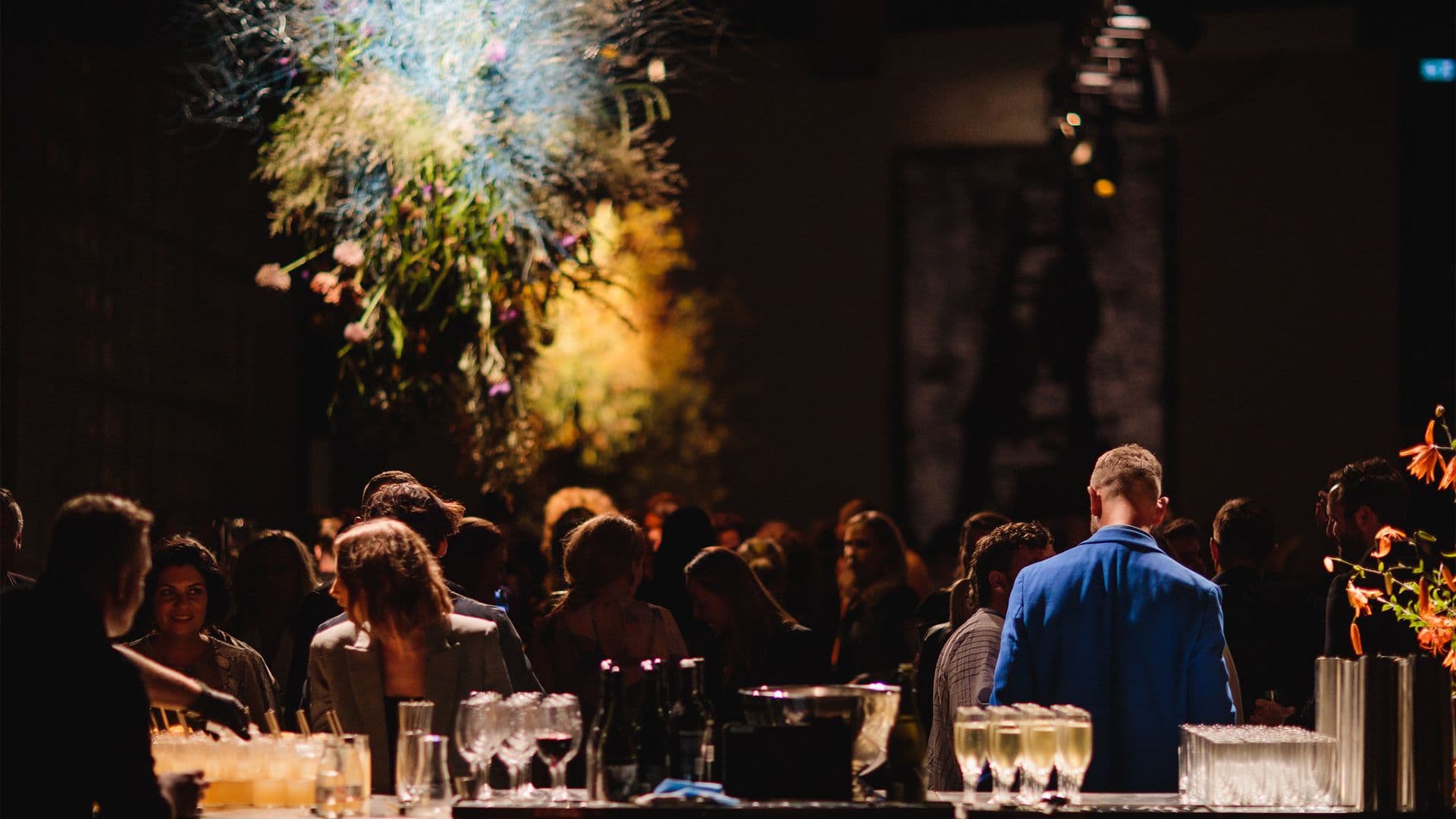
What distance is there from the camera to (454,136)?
13.8 ft

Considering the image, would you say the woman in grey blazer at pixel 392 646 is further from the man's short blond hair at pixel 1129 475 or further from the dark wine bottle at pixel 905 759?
the man's short blond hair at pixel 1129 475

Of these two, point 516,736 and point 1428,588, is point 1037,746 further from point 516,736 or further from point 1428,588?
point 516,736

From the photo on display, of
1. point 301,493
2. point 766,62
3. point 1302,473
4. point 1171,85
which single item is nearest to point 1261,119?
point 1171,85

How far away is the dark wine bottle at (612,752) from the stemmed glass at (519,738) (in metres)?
0.10

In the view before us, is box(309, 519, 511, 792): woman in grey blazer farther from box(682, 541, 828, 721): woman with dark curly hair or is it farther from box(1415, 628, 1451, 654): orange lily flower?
box(1415, 628, 1451, 654): orange lily flower

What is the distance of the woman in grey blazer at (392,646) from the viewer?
2.89 meters

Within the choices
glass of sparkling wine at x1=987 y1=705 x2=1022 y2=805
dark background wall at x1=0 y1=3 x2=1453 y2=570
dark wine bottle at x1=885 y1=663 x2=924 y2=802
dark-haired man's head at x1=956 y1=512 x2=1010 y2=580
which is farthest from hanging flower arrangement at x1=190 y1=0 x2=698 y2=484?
dark background wall at x1=0 y1=3 x2=1453 y2=570

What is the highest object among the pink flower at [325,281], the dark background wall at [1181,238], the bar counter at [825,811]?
the dark background wall at [1181,238]

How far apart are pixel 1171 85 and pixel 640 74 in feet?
23.1

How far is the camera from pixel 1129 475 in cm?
311

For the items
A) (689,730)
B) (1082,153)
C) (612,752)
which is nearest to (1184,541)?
(689,730)

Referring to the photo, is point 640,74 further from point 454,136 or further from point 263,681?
point 263,681

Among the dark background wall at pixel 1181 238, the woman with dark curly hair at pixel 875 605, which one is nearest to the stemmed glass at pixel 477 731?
the woman with dark curly hair at pixel 875 605

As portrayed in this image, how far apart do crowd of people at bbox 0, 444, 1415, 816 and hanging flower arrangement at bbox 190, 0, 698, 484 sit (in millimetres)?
618
